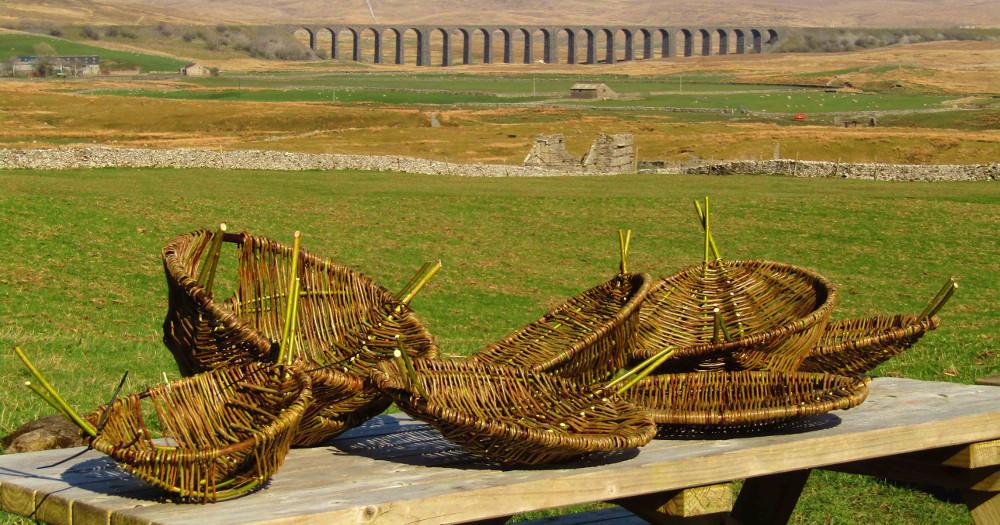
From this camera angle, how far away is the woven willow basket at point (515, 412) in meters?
2.85

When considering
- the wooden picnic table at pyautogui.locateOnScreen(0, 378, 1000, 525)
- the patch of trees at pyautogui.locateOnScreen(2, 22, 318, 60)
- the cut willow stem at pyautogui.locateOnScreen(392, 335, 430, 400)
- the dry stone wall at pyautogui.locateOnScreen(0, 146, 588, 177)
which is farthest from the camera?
the patch of trees at pyautogui.locateOnScreen(2, 22, 318, 60)

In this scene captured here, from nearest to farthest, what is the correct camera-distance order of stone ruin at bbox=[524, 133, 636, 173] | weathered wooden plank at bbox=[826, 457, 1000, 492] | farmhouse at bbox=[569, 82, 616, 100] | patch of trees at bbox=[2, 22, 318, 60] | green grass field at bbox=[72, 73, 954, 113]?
weathered wooden plank at bbox=[826, 457, 1000, 492], stone ruin at bbox=[524, 133, 636, 173], green grass field at bbox=[72, 73, 954, 113], farmhouse at bbox=[569, 82, 616, 100], patch of trees at bbox=[2, 22, 318, 60]

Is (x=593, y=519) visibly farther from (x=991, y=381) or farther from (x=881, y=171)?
(x=881, y=171)

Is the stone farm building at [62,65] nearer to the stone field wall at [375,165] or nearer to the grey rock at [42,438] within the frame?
the stone field wall at [375,165]

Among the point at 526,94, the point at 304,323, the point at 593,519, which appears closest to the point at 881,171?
the point at 593,519

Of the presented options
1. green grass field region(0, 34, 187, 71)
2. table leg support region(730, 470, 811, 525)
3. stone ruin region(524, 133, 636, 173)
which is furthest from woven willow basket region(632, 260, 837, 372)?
green grass field region(0, 34, 187, 71)

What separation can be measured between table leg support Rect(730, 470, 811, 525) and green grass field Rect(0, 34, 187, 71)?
4960 inches

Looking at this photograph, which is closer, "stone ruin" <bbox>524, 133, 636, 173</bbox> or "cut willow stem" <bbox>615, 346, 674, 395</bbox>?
"cut willow stem" <bbox>615, 346, 674, 395</bbox>

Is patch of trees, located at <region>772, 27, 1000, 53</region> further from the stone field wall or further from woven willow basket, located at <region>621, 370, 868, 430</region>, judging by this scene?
woven willow basket, located at <region>621, 370, 868, 430</region>

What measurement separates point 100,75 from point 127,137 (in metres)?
67.0

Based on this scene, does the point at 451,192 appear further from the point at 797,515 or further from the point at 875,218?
the point at 797,515

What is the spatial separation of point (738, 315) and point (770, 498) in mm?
855

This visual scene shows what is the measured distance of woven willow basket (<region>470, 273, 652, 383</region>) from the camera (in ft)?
12.1

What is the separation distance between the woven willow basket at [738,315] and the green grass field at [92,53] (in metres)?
125
